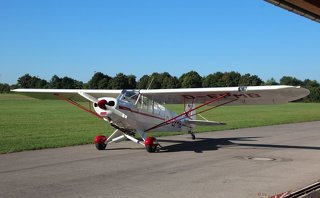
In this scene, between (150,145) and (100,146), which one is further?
(100,146)

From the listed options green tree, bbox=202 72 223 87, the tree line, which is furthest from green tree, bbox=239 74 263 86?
green tree, bbox=202 72 223 87

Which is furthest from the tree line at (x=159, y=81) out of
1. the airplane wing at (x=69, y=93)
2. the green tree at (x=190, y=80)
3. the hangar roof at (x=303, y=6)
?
the hangar roof at (x=303, y=6)

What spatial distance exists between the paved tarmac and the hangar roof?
324 centimetres

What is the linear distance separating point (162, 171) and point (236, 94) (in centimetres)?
571

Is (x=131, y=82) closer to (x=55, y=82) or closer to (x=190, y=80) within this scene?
(x=190, y=80)

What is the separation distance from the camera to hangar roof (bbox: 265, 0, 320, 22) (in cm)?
666

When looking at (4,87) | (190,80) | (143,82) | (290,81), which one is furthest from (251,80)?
(4,87)

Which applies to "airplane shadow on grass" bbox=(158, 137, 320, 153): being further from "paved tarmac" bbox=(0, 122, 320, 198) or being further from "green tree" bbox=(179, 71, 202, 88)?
"green tree" bbox=(179, 71, 202, 88)

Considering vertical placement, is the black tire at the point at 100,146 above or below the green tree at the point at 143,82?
below

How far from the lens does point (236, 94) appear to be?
583 inches

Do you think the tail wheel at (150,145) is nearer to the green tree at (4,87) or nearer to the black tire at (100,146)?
the black tire at (100,146)

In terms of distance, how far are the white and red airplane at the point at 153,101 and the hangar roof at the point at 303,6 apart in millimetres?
5403

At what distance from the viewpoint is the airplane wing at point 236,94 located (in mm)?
13500

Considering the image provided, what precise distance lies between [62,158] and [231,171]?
508 centimetres
